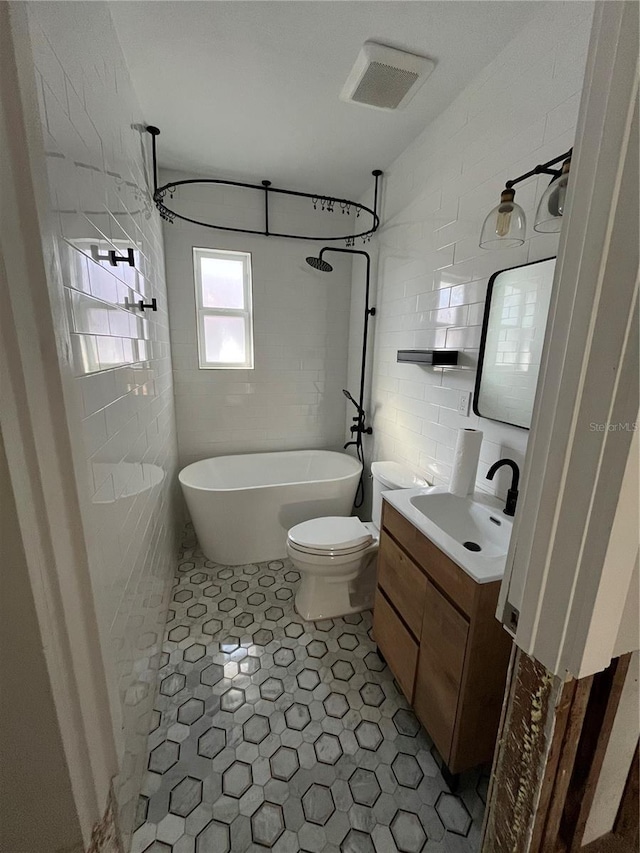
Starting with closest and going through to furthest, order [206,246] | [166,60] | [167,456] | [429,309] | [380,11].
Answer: [380,11] → [166,60] → [429,309] → [167,456] → [206,246]

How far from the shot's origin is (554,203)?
3.34 feet

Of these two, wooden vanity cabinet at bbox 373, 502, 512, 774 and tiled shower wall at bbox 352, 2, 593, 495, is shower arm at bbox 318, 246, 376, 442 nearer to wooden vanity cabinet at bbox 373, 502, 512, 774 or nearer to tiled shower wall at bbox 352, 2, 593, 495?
tiled shower wall at bbox 352, 2, 593, 495

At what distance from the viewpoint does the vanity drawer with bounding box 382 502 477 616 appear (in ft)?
3.48

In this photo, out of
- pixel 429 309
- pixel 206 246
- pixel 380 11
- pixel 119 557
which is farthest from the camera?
pixel 206 246

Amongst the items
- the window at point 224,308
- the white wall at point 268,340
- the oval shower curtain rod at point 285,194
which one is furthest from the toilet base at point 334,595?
the oval shower curtain rod at point 285,194

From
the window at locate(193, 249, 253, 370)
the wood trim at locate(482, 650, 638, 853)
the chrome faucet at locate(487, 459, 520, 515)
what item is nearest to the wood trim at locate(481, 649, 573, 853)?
the wood trim at locate(482, 650, 638, 853)

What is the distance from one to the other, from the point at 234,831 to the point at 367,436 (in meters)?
2.19

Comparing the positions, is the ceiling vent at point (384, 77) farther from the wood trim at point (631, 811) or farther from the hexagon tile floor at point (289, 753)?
the hexagon tile floor at point (289, 753)

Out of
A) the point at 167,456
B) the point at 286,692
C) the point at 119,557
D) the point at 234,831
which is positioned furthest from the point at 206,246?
the point at 234,831

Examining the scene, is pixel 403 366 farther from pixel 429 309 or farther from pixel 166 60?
pixel 166 60

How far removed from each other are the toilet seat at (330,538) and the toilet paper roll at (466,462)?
1.93ft

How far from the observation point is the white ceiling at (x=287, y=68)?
1.24m

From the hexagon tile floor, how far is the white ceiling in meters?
2.68

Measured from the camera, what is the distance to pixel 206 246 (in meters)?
2.59
